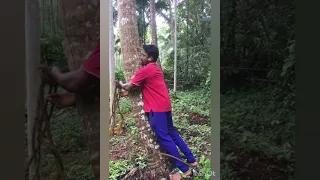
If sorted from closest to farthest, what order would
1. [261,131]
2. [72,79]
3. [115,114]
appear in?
1. [115,114]
2. [72,79]
3. [261,131]

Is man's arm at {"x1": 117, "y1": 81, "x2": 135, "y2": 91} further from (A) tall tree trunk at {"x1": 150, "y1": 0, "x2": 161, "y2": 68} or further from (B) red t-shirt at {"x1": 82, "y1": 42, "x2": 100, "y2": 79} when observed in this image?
(A) tall tree trunk at {"x1": 150, "y1": 0, "x2": 161, "y2": 68}

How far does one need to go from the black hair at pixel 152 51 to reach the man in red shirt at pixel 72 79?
440mm

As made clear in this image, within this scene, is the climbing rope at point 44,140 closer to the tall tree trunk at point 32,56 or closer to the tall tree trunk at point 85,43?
the tall tree trunk at point 32,56

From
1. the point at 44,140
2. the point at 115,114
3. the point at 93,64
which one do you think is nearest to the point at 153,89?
the point at 115,114

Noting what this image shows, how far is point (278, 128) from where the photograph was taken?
10.7 feet

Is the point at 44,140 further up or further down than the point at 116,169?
further up

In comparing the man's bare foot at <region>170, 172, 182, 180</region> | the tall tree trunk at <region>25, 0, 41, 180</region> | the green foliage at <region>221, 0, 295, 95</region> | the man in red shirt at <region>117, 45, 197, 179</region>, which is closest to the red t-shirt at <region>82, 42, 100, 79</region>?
the man in red shirt at <region>117, 45, 197, 179</region>

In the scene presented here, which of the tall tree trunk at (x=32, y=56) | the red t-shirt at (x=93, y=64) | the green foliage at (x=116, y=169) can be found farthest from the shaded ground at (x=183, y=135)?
the tall tree trunk at (x=32, y=56)

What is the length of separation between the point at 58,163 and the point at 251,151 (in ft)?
5.95

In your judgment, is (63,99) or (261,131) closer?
(63,99)

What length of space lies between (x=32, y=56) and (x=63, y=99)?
1.54ft

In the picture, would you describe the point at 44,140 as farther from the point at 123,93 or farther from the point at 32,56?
the point at 123,93

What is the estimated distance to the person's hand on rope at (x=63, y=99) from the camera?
300cm

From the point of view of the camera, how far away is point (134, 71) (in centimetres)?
285
